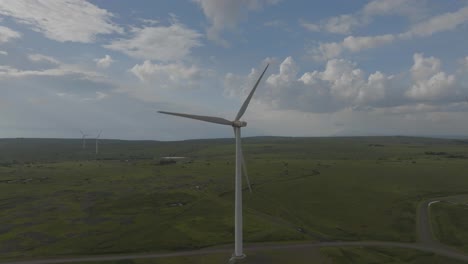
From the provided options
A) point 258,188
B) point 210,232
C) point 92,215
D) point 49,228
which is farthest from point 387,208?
point 49,228

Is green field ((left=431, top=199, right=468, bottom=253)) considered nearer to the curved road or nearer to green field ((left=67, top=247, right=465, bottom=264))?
the curved road

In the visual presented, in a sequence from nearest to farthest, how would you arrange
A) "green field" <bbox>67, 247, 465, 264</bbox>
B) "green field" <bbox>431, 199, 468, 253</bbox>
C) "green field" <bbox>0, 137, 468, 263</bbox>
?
"green field" <bbox>67, 247, 465, 264</bbox> → "green field" <bbox>431, 199, 468, 253</bbox> → "green field" <bbox>0, 137, 468, 263</bbox>

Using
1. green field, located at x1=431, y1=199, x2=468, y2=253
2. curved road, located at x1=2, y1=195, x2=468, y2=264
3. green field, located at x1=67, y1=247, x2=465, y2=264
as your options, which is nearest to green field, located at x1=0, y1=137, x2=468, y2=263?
green field, located at x1=67, y1=247, x2=465, y2=264

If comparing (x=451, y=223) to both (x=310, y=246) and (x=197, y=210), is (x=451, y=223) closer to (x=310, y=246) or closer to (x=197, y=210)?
(x=310, y=246)

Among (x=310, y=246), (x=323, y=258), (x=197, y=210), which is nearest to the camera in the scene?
(x=323, y=258)

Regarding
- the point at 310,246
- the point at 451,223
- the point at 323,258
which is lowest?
the point at 323,258

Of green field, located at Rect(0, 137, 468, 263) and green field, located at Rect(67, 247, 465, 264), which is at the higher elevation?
green field, located at Rect(0, 137, 468, 263)

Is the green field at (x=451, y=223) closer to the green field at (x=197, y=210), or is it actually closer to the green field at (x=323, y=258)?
the green field at (x=197, y=210)

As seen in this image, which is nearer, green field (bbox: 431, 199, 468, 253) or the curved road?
the curved road

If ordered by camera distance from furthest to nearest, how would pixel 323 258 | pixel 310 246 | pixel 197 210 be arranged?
pixel 197 210
pixel 310 246
pixel 323 258

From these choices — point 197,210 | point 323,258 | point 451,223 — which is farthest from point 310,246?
point 197,210

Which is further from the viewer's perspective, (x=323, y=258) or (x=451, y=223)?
(x=451, y=223)

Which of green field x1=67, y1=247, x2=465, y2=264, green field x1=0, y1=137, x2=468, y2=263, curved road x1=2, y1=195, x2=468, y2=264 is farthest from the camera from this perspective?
green field x1=0, y1=137, x2=468, y2=263
